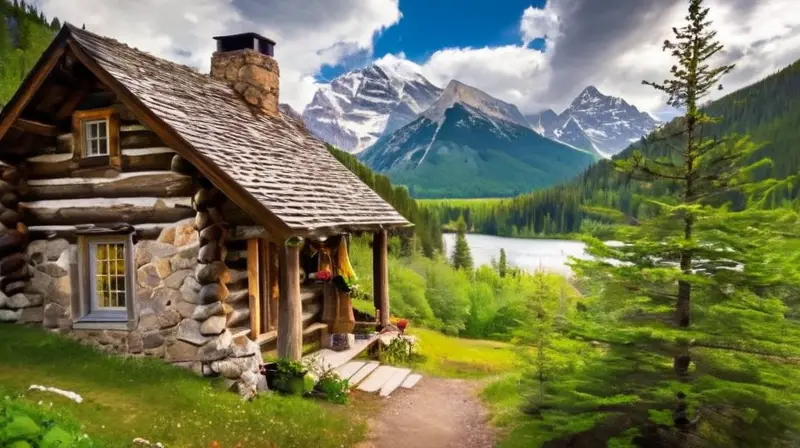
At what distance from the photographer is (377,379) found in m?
11.7

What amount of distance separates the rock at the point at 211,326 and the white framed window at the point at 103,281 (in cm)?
176

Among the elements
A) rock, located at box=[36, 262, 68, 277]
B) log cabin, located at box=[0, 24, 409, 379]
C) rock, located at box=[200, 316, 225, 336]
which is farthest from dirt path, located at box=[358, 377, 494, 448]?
rock, located at box=[36, 262, 68, 277]

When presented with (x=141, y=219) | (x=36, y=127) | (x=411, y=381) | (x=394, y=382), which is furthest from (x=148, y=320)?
(x=411, y=381)

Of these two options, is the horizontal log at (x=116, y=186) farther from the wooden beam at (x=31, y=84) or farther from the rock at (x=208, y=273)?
the rock at (x=208, y=273)

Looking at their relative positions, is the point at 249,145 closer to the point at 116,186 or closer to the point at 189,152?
the point at 189,152

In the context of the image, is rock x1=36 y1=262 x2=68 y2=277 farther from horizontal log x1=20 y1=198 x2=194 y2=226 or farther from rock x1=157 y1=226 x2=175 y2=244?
rock x1=157 y1=226 x2=175 y2=244

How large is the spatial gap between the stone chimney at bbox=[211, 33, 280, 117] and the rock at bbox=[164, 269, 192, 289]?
6601 mm

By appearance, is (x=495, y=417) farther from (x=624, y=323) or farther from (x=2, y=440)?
(x=2, y=440)

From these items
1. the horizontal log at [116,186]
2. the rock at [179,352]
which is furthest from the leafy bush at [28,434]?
the horizontal log at [116,186]

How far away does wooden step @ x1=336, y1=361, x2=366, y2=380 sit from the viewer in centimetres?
1136

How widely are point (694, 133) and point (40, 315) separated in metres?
12.2

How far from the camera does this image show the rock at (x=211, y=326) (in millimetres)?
9086

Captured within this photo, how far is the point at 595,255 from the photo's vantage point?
6969 mm

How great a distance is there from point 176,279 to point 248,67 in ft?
23.7
